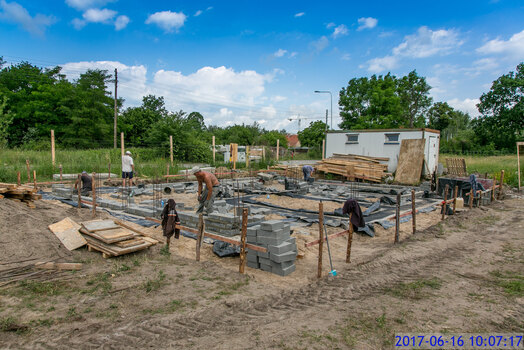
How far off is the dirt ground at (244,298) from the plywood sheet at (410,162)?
1177cm

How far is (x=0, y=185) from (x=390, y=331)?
33.5ft

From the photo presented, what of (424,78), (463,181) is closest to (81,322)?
(463,181)

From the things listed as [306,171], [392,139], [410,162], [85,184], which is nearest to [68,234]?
→ [85,184]

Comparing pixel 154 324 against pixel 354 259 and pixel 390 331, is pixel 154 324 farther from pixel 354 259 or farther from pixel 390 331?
pixel 354 259

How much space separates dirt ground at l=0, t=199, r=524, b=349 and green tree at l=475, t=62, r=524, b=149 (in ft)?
109

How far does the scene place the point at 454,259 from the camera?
6.41 meters

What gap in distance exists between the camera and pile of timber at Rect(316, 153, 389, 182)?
752 inches

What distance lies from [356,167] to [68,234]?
55.7 feet

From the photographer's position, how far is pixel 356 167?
65.0 feet

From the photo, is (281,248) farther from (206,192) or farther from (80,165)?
(80,165)

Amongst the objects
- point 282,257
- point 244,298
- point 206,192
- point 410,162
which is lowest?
point 244,298

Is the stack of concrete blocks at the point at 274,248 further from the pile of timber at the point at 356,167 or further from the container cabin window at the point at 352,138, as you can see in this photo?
the container cabin window at the point at 352,138

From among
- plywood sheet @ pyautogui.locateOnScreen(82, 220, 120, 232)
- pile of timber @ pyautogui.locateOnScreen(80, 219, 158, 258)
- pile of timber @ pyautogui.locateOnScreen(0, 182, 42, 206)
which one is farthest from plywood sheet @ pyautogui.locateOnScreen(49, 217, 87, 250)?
pile of timber @ pyautogui.locateOnScreen(0, 182, 42, 206)

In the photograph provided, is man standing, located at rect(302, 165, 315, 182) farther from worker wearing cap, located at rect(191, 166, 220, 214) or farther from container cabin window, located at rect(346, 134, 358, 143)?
worker wearing cap, located at rect(191, 166, 220, 214)
